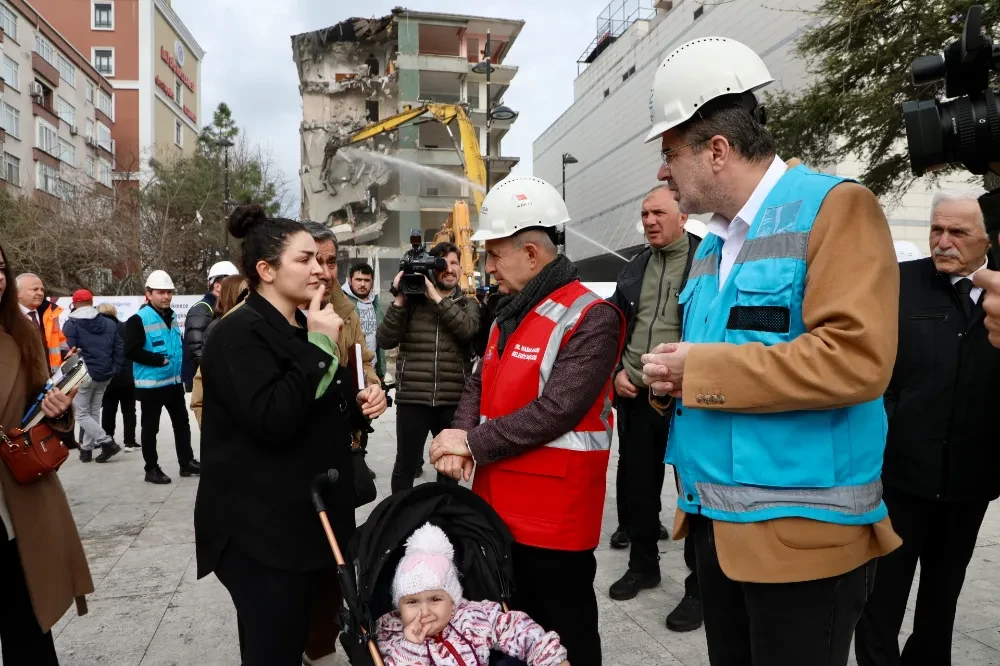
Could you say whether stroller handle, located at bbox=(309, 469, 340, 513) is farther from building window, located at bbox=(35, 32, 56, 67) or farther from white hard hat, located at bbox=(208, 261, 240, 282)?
building window, located at bbox=(35, 32, 56, 67)

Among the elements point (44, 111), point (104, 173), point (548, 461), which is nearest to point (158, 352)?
point (548, 461)

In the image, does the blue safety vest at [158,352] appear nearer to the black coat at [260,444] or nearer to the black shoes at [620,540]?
the black shoes at [620,540]

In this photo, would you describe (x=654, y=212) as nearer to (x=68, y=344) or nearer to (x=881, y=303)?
(x=881, y=303)

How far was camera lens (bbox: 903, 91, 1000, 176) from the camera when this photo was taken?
61.2 inches

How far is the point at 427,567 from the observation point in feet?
Answer: 7.84

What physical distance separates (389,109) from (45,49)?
1932 centimetres

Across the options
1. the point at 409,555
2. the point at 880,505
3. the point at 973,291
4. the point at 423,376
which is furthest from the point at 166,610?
the point at 973,291

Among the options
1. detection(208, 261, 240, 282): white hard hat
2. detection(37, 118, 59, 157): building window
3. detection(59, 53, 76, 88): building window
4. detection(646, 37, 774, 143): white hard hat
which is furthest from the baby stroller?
detection(59, 53, 76, 88): building window

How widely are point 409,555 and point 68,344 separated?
8330mm

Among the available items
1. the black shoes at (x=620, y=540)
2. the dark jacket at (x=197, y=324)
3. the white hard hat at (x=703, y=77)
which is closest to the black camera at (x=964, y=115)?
the white hard hat at (x=703, y=77)

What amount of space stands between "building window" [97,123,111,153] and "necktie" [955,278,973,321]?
55.4m

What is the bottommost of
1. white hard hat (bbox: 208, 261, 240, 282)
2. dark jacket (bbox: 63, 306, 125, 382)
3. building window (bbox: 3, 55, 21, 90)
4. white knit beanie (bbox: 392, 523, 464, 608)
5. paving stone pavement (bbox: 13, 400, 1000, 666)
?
paving stone pavement (bbox: 13, 400, 1000, 666)

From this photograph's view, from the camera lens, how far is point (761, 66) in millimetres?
1846

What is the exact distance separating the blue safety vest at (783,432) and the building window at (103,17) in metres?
63.3
